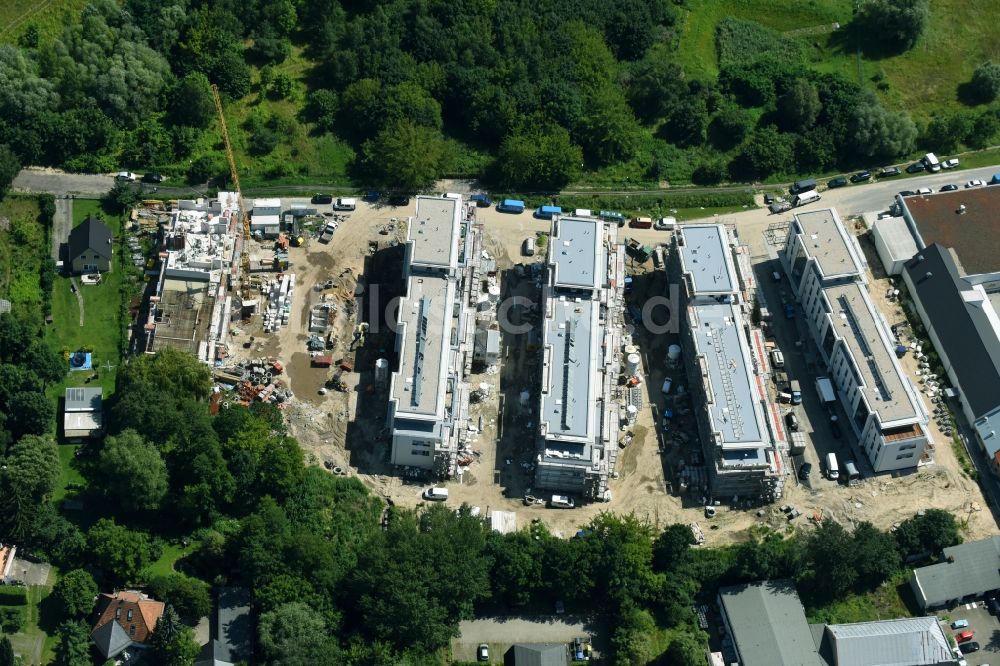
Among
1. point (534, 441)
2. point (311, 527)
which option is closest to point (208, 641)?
point (311, 527)

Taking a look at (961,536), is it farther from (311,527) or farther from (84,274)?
(84,274)

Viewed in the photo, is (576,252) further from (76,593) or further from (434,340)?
(76,593)

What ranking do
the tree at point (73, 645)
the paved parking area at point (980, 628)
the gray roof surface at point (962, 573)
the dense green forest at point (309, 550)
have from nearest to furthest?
1. the tree at point (73, 645)
2. the dense green forest at point (309, 550)
3. the paved parking area at point (980, 628)
4. the gray roof surface at point (962, 573)

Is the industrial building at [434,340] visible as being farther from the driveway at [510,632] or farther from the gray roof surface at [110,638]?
the gray roof surface at [110,638]

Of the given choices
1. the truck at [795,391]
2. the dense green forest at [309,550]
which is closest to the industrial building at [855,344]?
the truck at [795,391]

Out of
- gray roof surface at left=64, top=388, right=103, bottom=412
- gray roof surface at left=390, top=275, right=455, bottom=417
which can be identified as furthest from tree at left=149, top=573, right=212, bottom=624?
gray roof surface at left=390, top=275, right=455, bottom=417

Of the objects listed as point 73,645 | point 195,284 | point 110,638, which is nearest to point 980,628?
point 110,638

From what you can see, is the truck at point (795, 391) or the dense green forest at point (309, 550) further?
the truck at point (795, 391)
